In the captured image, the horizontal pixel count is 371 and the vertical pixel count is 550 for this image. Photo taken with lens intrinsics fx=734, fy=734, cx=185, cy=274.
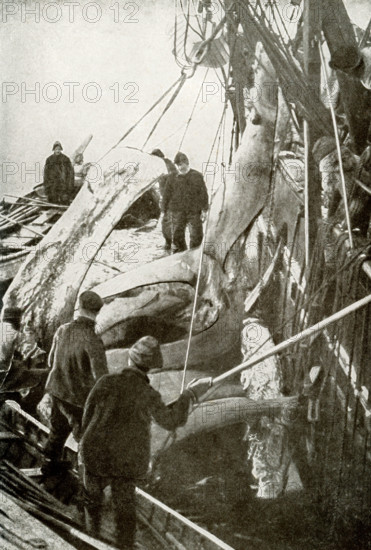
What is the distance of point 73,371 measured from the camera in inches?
182

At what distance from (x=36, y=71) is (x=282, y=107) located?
5.32 ft

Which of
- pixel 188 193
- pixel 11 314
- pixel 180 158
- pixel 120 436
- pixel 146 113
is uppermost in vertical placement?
pixel 146 113

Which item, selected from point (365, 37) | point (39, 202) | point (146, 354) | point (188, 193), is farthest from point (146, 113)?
point (146, 354)

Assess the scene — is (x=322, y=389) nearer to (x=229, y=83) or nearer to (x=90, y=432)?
(x=90, y=432)

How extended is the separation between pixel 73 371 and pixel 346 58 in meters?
2.57

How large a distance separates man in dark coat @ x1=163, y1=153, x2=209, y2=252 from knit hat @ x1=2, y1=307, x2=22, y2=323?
1111 millimetres

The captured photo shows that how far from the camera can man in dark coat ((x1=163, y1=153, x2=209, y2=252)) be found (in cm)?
470

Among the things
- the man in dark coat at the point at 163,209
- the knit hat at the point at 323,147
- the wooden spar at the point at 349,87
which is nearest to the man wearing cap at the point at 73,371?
the man in dark coat at the point at 163,209

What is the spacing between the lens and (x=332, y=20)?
452 centimetres

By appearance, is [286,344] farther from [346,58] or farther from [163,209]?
[346,58]

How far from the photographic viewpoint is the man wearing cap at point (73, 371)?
4590 mm

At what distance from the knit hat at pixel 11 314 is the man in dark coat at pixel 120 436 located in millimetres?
779

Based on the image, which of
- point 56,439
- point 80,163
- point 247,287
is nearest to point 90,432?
point 56,439

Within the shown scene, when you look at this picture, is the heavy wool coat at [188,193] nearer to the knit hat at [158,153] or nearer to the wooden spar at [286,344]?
the knit hat at [158,153]
